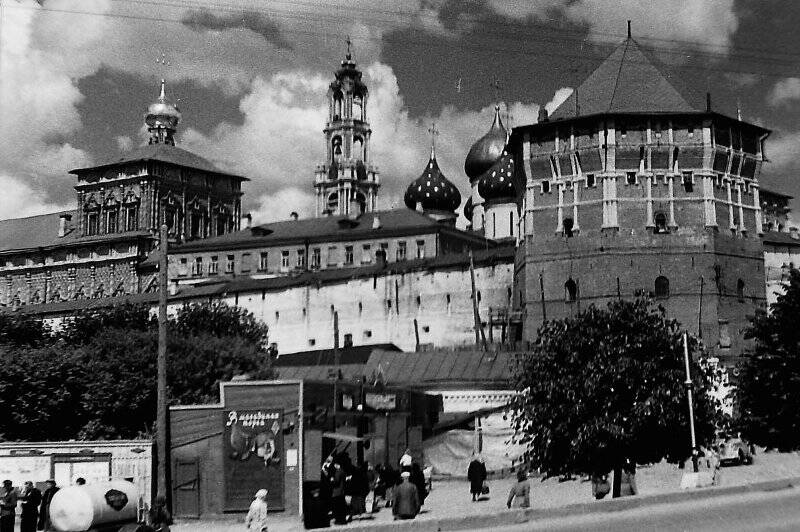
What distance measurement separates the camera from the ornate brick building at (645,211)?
74062mm

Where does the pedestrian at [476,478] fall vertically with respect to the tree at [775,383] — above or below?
below

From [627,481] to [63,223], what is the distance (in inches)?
5293

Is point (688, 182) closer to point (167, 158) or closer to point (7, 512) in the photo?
point (7, 512)

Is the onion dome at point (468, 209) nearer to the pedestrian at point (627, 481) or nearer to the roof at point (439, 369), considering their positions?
the roof at point (439, 369)

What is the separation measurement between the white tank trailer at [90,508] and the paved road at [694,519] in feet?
36.5

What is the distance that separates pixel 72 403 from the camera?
55.3 meters

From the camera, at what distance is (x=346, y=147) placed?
16975 cm

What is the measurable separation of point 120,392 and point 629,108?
123 ft

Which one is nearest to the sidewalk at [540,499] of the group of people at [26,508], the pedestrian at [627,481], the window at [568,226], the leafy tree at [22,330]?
the pedestrian at [627,481]

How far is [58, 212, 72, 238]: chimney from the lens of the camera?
525ft

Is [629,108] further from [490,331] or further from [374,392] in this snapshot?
[374,392]

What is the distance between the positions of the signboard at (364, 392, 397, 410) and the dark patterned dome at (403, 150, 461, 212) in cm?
8639

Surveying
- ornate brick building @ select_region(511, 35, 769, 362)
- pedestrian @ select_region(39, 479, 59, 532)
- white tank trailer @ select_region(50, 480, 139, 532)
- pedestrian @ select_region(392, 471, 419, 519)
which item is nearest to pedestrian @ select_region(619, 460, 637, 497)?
pedestrian @ select_region(392, 471, 419, 519)

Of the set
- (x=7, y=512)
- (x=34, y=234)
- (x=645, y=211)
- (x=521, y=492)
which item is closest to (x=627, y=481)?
(x=521, y=492)
